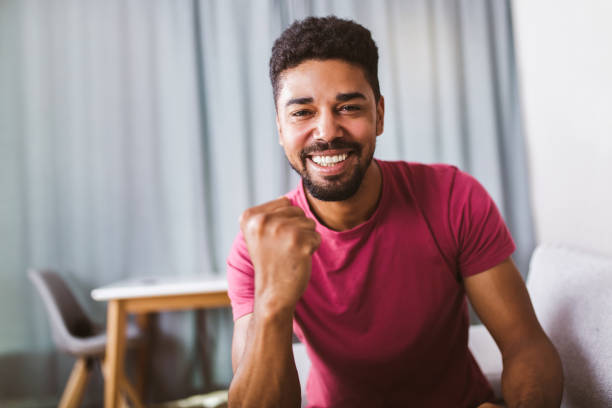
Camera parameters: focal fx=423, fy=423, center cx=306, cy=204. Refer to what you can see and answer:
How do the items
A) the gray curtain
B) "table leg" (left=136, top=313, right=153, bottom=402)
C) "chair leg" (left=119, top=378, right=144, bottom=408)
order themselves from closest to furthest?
1. "chair leg" (left=119, top=378, right=144, bottom=408)
2. "table leg" (left=136, top=313, right=153, bottom=402)
3. the gray curtain

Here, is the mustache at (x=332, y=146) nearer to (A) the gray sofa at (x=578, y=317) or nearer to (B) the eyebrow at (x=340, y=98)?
(B) the eyebrow at (x=340, y=98)

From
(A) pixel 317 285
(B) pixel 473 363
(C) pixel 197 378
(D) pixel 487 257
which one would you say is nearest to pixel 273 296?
(A) pixel 317 285

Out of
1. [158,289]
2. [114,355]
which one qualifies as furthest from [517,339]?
[114,355]

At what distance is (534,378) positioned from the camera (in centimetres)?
81

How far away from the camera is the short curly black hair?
3.17 feet

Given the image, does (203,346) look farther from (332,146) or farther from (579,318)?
(579,318)

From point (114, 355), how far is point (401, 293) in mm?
1409

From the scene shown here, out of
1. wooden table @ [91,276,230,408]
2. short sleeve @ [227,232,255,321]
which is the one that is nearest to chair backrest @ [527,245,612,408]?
short sleeve @ [227,232,255,321]

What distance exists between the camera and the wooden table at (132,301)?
5.94ft

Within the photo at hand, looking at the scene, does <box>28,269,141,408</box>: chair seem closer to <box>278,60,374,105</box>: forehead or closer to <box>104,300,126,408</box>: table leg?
<box>104,300,126,408</box>: table leg

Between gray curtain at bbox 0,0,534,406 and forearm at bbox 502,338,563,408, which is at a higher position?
gray curtain at bbox 0,0,534,406

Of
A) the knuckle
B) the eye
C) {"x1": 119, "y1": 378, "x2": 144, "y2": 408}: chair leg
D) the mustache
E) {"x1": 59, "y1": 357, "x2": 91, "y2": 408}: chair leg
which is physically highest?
the eye

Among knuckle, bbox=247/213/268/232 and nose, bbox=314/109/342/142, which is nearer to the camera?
knuckle, bbox=247/213/268/232

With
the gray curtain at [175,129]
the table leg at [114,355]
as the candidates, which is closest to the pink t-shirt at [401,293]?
the table leg at [114,355]
